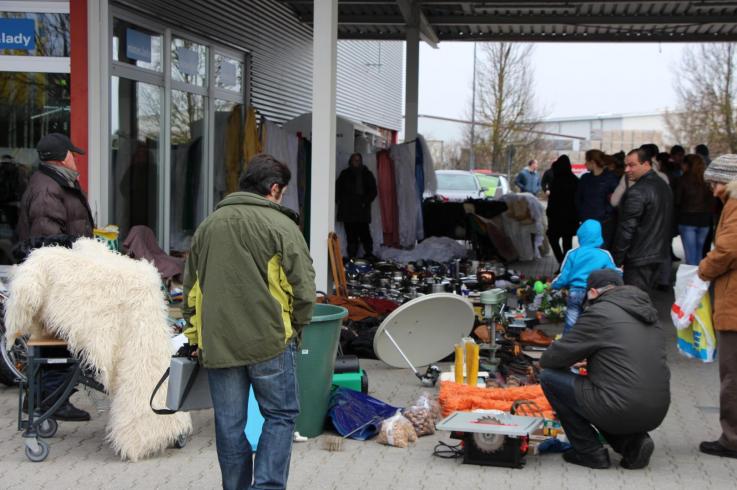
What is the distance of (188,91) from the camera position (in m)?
13.1

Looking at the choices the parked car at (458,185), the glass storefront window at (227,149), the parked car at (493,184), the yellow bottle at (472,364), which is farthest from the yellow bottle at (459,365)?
the parked car at (493,184)

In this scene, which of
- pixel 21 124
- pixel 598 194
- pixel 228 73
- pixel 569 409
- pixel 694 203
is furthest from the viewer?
pixel 228 73

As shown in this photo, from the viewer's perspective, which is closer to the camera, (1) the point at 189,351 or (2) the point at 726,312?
(1) the point at 189,351

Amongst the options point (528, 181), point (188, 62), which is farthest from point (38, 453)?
point (528, 181)

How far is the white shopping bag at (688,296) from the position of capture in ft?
21.5

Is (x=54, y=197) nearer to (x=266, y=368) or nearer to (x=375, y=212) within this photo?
(x=266, y=368)

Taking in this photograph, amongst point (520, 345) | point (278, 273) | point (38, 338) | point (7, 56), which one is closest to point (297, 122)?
point (7, 56)

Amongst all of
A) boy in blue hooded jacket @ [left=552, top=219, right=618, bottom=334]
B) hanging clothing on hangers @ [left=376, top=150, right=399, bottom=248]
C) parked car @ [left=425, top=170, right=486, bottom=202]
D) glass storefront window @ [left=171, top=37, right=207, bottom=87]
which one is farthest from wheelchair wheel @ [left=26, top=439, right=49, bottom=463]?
parked car @ [left=425, top=170, right=486, bottom=202]

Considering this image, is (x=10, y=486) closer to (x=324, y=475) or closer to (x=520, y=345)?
(x=324, y=475)

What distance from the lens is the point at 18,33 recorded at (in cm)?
984

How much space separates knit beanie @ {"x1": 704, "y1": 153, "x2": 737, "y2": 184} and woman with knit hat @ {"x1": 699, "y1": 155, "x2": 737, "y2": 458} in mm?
67

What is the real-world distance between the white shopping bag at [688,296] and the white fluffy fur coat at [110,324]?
3.41 meters

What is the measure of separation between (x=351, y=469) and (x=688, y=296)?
2582 millimetres

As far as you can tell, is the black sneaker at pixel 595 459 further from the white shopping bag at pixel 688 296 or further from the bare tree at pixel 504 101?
the bare tree at pixel 504 101
